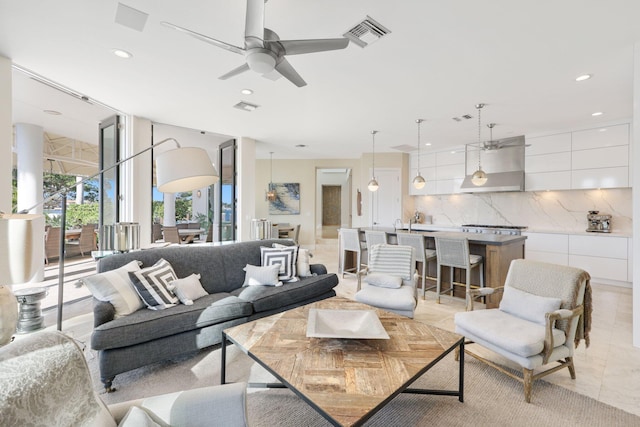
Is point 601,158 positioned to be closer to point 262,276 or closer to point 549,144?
point 549,144

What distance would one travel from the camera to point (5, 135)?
111 inches

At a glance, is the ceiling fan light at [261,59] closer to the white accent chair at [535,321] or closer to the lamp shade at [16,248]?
Answer: the lamp shade at [16,248]

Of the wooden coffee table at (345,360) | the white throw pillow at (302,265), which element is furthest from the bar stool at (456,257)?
the wooden coffee table at (345,360)

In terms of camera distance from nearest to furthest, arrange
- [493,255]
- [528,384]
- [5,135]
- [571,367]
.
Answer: [528,384], [571,367], [5,135], [493,255]

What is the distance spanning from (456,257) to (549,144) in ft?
11.8

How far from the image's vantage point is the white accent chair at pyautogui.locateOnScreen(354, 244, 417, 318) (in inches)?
111

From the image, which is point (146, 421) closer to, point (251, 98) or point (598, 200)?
point (251, 98)

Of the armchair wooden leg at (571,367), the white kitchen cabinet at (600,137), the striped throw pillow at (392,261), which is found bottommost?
the armchair wooden leg at (571,367)

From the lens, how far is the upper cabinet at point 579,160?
4.75m

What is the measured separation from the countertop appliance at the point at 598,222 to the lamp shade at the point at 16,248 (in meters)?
7.06

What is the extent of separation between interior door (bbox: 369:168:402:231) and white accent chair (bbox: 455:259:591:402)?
4.99 metres

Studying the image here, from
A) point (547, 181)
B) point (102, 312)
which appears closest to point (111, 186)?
point (102, 312)

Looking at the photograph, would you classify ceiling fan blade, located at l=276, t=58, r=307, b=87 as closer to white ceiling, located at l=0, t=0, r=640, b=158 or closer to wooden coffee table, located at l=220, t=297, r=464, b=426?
white ceiling, located at l=0, t=0, r=640, b=158

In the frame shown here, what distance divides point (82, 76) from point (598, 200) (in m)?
8.04
